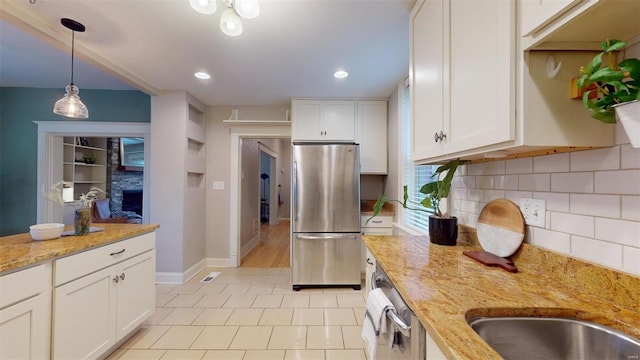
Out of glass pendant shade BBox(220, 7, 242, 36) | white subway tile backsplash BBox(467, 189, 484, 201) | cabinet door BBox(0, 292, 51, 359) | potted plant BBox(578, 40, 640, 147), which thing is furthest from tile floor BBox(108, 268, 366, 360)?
glass pendant shade BBox(220, 7, 242, 36)

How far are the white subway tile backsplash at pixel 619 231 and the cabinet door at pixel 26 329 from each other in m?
2.29

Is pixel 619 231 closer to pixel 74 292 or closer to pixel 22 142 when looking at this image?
pixel 74 292

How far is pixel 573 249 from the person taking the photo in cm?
92

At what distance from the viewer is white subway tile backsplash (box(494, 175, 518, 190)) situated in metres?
1.19

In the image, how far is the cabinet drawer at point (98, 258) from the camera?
1387 millimetres

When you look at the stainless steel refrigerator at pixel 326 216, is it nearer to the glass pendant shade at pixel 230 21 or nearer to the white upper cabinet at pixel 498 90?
the glass pendant shade at pixel 230 21

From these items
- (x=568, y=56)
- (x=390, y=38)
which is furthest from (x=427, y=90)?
(x=390, y=38)

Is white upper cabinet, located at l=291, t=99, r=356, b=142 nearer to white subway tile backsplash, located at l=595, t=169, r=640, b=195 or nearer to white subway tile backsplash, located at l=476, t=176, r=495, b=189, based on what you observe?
white subway tile backsplash, located at l=476, t=176, r=495, b=189

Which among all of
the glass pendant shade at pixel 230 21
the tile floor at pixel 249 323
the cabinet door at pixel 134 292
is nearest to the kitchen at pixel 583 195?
the tile floor at pixel 249 323

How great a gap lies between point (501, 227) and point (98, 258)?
7.51 ft

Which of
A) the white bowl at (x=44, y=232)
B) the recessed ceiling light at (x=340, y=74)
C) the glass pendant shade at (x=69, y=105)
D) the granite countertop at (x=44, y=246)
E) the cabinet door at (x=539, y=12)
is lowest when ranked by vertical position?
the granite countertop at (x=44, y=246)

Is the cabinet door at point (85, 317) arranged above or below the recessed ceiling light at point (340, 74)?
below

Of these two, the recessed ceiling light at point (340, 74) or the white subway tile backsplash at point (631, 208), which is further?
the recessed ceiling light at point (340, 74)

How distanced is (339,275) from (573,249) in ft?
7.50
